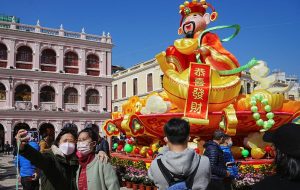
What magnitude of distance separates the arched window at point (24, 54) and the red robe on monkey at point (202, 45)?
2166cm

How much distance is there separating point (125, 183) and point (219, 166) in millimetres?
6382

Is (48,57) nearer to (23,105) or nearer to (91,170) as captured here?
(23,105)

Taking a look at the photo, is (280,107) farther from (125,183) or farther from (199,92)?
(125,183)

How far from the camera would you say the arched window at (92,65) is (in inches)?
1324

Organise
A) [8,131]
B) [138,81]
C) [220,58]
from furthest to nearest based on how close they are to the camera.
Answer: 1. [138,81]
2. [8,131]
3. [220,58]

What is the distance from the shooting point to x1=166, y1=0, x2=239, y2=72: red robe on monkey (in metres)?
11.2

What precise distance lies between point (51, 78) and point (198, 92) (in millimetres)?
23579

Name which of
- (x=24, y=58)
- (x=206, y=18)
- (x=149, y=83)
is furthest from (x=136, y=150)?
(x=149, y=83)

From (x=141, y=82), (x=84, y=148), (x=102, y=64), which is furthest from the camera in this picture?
(x=141, y=82)

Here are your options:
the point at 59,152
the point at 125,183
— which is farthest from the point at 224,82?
the point at 59,152

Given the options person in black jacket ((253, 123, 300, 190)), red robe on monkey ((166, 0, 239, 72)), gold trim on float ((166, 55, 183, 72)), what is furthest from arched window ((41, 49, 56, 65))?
person in black jacket ((253, 123, 300, 190))

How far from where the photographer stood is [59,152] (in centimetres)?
379

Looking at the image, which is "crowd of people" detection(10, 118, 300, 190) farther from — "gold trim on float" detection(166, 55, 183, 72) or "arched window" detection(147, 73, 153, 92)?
"arched window" detection(147, 73, 153, 92)

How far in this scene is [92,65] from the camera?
33.9 metres
